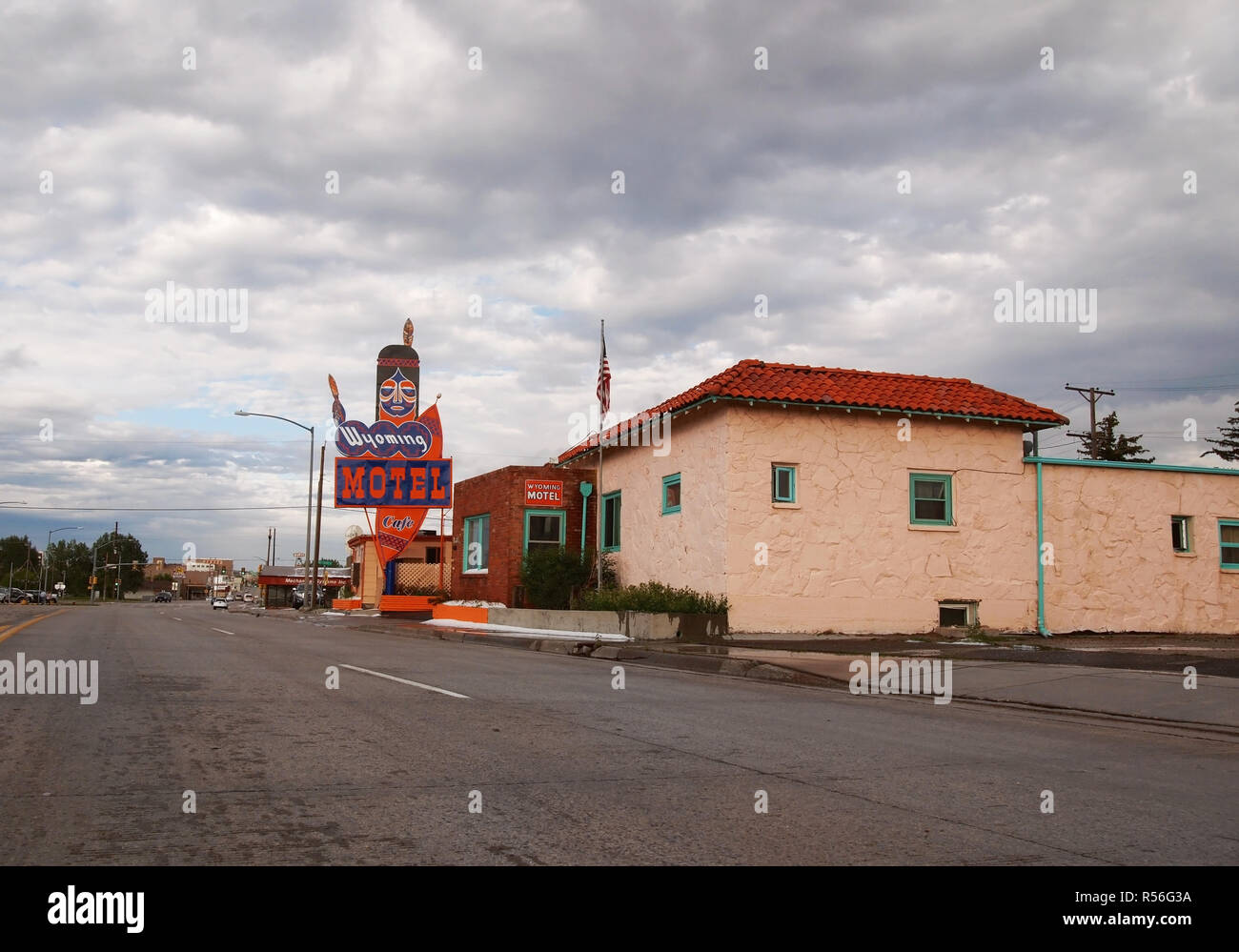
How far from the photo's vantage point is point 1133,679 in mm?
12117

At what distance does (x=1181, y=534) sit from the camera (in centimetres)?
2277

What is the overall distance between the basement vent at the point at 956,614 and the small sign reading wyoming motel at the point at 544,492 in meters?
10.6

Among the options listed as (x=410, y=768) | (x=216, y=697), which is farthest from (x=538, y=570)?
(x=410, y=768)

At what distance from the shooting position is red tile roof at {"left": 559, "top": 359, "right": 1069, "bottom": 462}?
797 inches

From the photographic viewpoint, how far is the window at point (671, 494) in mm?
22548

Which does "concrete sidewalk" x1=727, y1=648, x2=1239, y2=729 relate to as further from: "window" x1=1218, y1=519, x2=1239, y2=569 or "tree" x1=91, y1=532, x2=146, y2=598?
"tree" x1=91, y1=532, x2=146, y2=598

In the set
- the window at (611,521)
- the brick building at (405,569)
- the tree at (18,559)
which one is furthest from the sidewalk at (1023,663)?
the tree at (18,559)

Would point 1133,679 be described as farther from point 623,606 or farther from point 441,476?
point 441,476

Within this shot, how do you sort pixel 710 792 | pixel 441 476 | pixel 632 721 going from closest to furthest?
1. pixel 710 792
2. pixel 632 721
3. pixel 441 476

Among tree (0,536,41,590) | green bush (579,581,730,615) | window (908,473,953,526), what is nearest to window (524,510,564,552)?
green bush (579,581,730,615)

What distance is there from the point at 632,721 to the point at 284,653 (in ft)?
29.6

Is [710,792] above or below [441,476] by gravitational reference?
below

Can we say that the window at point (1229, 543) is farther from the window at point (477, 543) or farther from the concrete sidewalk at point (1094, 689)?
the window at point (477, 543)
